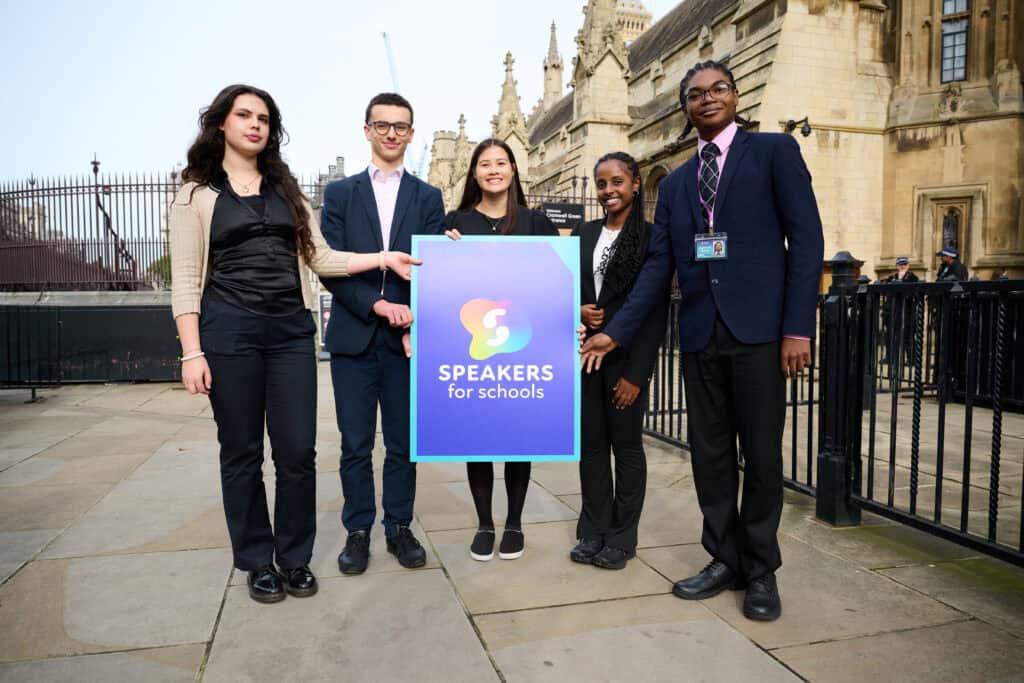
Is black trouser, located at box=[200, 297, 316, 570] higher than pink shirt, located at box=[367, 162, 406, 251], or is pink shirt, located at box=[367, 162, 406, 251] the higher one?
pink shirt, located at box=[367, 162, 406, 251]

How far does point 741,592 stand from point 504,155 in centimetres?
224

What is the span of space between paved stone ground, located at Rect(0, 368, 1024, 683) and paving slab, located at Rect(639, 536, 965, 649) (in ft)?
0.04

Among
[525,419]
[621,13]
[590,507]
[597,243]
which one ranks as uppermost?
[621,13]

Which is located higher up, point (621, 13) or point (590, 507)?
point (621, 13)

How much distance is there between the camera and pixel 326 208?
135 inches

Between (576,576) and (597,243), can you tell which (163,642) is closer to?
(576,576)

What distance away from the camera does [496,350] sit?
3340 mm

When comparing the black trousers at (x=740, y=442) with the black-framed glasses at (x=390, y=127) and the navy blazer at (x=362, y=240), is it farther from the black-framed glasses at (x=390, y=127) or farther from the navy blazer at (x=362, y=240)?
the black-framed glasses at (x=390, y=127)

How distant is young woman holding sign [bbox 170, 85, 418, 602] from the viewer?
2.93 meters

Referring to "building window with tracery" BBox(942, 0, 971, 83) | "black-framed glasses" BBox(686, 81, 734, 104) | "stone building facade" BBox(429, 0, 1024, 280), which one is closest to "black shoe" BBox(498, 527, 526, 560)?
"black-framed glasses" BBox(686, 81, 734, 104)

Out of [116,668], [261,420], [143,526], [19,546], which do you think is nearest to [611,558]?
[261,420]

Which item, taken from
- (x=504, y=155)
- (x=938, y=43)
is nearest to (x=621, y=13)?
(x=938, y=43)

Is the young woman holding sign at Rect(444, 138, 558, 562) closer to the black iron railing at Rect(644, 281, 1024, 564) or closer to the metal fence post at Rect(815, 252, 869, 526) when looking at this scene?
the black iron railing at Rect(644, 281, 1024, 564)

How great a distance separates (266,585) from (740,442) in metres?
2.04
